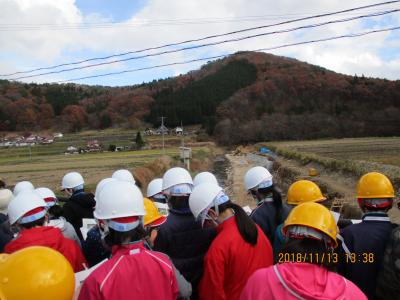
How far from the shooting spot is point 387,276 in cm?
276

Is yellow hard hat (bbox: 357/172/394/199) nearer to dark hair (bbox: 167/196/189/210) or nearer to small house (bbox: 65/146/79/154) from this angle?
dark hair (bbox: 167/196/189/210)

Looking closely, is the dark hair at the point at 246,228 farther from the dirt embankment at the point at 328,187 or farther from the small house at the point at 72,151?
the small house at the point at 72,151

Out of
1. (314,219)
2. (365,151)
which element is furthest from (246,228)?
(365,151)

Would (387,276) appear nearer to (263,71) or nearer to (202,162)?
(202,162)

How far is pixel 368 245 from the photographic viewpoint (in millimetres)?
3053

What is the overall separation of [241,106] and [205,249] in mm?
114164

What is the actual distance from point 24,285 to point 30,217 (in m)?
1.56

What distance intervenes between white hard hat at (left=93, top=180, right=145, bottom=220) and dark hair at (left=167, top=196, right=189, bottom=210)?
102cm

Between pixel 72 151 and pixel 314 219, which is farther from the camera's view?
pixel 72 151

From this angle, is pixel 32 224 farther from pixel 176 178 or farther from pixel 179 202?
pixel 176 178

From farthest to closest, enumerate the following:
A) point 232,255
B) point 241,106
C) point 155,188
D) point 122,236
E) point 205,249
A: point 241,106 < point 155,188 < point 205,249 < point 232,255 < point 122,236

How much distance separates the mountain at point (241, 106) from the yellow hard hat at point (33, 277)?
293ft

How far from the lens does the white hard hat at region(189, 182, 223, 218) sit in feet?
10.2

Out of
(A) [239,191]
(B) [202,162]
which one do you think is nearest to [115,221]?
(A) [239,191]
